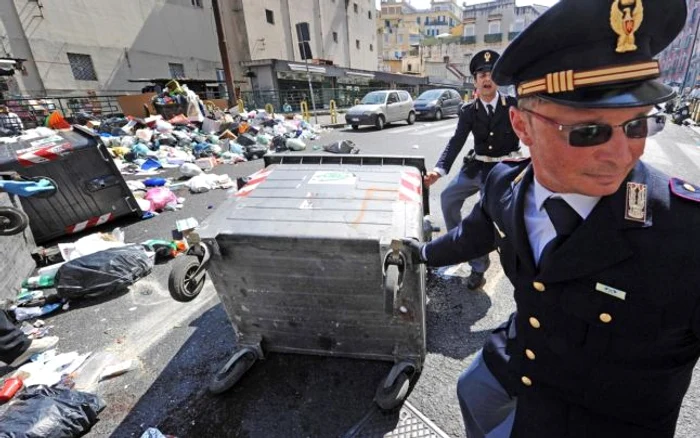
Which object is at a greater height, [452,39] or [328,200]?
[452,39]

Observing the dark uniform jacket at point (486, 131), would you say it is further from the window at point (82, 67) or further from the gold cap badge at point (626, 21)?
the window at point (82, 67)

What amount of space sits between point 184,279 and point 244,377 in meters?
0.91

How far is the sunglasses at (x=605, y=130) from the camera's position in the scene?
83 cm

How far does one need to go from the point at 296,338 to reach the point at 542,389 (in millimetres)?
1506

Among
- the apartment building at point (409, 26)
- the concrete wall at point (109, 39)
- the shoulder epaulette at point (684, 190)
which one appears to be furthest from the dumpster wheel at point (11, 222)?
the apartment building at point (409, 26)

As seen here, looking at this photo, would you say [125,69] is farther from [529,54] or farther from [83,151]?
[529,54]

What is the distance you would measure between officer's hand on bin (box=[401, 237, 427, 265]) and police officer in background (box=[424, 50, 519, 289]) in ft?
4.28

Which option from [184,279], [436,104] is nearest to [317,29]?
[436,104]

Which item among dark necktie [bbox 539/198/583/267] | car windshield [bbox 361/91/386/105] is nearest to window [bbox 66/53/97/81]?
car windshield [bbox 361/91/386/105]

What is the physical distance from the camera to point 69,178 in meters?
4.42

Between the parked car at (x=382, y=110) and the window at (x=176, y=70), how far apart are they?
15.2 meters

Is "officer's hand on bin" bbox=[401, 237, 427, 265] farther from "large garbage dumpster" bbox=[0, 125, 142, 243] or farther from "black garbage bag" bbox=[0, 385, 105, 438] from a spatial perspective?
"large garbage dumpster" bbox=[0, 125, 142, 243]

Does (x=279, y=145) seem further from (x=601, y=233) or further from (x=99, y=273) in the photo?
(x=601, y=233)

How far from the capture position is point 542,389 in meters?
1.13
